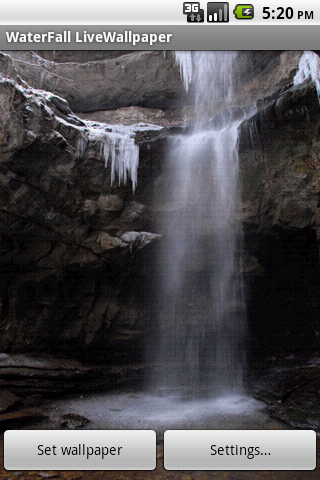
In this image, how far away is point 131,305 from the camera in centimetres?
782

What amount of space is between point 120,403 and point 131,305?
7.48 feet

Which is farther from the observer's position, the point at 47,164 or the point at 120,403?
the point at 47,164

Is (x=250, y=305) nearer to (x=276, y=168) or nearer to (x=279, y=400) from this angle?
(x=279, y=400)

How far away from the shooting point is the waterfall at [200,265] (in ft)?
24.6

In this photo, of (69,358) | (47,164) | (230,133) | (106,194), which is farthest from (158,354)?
(230,133)
